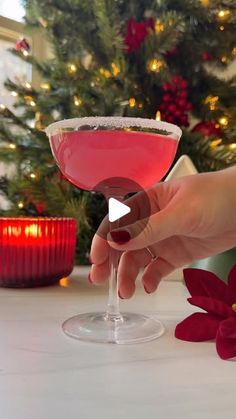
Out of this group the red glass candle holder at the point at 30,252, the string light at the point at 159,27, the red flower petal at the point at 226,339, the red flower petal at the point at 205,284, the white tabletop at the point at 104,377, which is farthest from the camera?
the string light at the point at 159,27

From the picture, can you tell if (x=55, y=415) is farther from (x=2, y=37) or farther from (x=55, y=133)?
(x=2, y=37)

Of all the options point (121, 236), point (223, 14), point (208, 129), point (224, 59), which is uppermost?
point (223, 14)

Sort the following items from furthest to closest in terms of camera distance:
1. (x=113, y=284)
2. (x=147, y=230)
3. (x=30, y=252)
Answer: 1. (x=30, y=252)
2. (x=113, y=284)
3. (x=147, y=230)

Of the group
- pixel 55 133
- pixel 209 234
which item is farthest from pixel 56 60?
pixel 209 234

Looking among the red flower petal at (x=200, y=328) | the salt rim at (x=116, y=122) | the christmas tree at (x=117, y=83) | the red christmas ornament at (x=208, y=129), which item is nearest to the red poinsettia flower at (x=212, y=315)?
the red flower petal at (x=200, y=328)

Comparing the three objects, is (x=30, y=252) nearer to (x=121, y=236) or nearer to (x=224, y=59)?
(x=121, y=236)

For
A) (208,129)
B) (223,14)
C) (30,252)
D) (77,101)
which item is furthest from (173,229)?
(223,14)

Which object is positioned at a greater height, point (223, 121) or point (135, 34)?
point (135, 34)

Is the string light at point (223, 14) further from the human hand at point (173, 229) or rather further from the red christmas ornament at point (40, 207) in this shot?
the human hand at point (173, 229)
